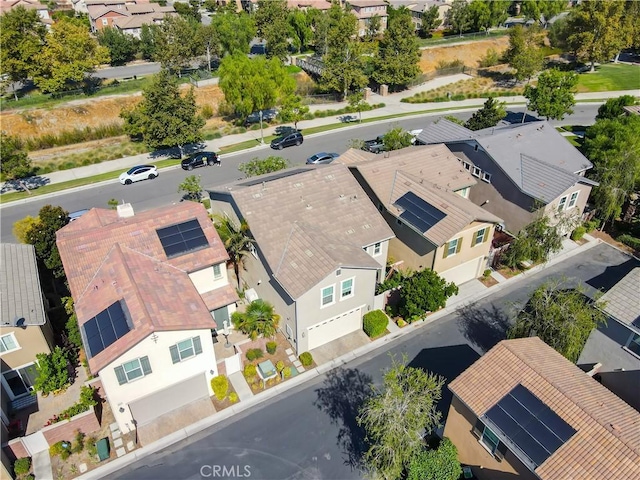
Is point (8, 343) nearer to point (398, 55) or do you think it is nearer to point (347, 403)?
point (347, 403)

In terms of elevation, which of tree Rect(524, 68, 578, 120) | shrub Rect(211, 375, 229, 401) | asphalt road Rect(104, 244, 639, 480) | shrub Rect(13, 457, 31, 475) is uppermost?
tree Rect(524, 68, 578, 120)

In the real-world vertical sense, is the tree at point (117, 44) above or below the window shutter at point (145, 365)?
above

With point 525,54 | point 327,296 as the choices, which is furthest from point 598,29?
point 327,296

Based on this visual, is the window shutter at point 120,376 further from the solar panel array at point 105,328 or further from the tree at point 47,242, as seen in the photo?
the tree at point 47,242

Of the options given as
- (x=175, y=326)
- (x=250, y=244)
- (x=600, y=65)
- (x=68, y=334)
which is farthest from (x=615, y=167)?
(x=600, y=65)

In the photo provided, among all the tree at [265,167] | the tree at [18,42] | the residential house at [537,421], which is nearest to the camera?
the residential house at [537,421]

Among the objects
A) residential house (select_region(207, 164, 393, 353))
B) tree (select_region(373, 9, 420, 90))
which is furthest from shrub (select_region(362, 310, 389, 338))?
tree (select_region(373, 9, 420, 90))

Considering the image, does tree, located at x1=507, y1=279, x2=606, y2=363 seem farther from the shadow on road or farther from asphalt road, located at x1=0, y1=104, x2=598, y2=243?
asphalt road, located at x1=0, y1=104, x2=598, y2=243

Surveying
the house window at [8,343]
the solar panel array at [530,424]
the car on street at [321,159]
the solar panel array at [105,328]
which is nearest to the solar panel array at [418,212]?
the solar panel array at [530,424]
